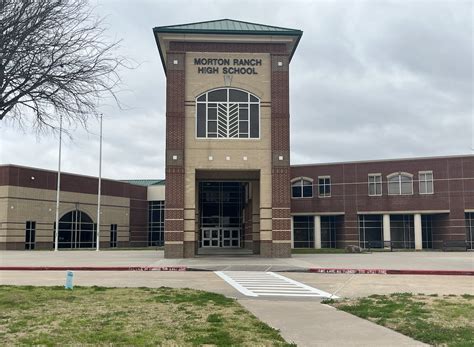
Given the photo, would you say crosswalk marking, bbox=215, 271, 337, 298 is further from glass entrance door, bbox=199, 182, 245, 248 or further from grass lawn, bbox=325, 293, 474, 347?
glass entrance door, bbox=199, 182, 245, 248

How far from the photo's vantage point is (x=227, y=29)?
1268 inches

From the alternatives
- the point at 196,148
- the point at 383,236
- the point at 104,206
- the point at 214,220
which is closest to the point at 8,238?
the point at 104,206

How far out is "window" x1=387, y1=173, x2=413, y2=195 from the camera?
52919mm

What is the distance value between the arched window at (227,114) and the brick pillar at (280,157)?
4.04ft

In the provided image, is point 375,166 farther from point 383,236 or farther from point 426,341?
point 426,341

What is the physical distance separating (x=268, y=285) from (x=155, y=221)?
2250 inches

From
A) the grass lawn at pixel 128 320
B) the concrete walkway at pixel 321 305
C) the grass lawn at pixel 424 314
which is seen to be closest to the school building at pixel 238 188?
the concrete walkway at pixel 321 305

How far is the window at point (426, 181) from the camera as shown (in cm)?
5194

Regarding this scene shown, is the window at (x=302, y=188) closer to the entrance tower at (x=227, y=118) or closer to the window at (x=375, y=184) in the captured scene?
the window at (x=375, y=184)

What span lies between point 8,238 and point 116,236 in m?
16.2

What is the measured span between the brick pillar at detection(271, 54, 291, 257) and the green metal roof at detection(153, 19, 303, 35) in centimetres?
154

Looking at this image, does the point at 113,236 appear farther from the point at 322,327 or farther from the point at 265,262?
the point at 322,327

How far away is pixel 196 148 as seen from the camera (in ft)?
104

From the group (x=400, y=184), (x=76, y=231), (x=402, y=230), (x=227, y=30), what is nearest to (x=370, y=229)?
(x=402, y=230)
